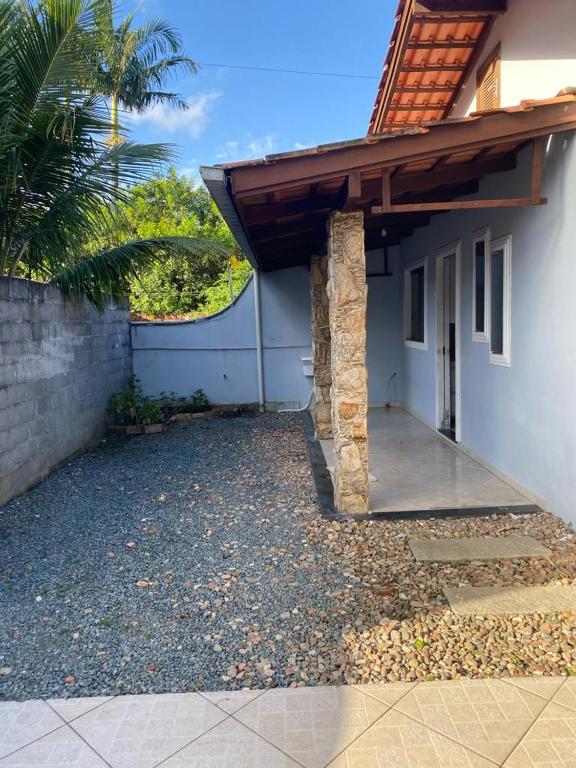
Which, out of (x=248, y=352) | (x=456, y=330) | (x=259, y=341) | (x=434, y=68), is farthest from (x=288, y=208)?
(x=248, y=352)

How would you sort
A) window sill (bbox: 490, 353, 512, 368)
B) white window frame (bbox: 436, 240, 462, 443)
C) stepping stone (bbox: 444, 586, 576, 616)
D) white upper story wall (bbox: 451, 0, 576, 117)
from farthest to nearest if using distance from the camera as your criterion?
white window frame (bbox: 436, 240, 462, 443), window sill (bbox: 490, 353, 512, 368), white upper story wall (bbox: 451, 0, 576, 117), stepping stone (bbox: 444, 586, 576, 616)

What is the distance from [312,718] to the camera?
2.58 meters

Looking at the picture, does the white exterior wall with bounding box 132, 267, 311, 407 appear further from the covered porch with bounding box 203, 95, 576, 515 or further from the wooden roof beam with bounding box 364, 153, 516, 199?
the wooden roof beam with bounding box 364, 153, 516, 199

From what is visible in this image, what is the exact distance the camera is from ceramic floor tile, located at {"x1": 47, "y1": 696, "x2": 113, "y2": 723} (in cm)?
265

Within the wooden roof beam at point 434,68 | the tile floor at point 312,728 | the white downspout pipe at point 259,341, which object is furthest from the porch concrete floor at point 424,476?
the wooden roof beam at point 434,68

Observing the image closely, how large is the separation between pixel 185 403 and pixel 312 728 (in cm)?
873

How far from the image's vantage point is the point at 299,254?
906 centimetres

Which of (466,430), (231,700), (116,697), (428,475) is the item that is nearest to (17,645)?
(116,697)

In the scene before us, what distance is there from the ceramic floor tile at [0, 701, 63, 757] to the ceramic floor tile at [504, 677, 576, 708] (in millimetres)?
2146

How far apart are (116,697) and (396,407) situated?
8.49 m

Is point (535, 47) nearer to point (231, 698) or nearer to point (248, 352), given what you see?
point (231, 698)

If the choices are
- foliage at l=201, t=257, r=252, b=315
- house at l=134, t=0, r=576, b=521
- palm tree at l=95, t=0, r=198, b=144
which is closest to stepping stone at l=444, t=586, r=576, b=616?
house at l=134, t=0, r=576, b=521

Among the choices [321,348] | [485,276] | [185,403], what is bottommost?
[185,403]

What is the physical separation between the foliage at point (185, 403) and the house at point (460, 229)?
125 inches
